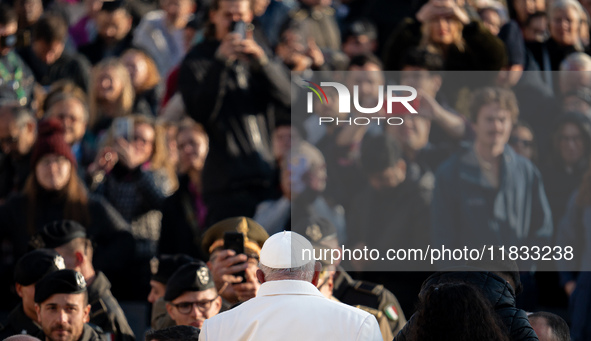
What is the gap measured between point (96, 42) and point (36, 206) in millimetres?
3601

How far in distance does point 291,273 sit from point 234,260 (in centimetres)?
156

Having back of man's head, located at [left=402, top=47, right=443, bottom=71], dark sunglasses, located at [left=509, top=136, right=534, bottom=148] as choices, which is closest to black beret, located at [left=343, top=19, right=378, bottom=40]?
back of man's head, located at [left=402, top=47, right=443, bottom=71]

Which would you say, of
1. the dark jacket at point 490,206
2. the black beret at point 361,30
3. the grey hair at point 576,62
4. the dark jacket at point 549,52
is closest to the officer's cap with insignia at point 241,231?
the dark jacket at point 490,206

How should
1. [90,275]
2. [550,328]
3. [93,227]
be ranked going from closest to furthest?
[550,328] < [90,275] < [93,227]

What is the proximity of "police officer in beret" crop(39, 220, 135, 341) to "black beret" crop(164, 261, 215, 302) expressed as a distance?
1.52 feet

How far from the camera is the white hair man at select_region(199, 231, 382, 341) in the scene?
13.2 ft

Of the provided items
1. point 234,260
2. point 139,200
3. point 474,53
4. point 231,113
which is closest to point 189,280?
point 234,260

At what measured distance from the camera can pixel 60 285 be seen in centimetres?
548

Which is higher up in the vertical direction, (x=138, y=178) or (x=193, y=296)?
(x=193, y=296)

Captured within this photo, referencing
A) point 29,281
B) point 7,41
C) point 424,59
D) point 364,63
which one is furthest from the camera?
point 7,41

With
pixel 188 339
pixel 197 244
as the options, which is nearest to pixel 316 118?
pixel 197 244

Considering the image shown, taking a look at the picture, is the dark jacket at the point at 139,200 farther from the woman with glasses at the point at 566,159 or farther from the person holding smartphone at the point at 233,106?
the woman with glasses at the point at 566,159

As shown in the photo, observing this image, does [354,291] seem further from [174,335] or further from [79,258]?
[174,335]

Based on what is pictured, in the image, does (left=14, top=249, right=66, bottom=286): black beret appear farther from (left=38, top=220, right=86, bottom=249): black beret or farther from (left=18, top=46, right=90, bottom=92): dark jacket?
(left=18, top=46, right=90, bottom=92): dark jacket
